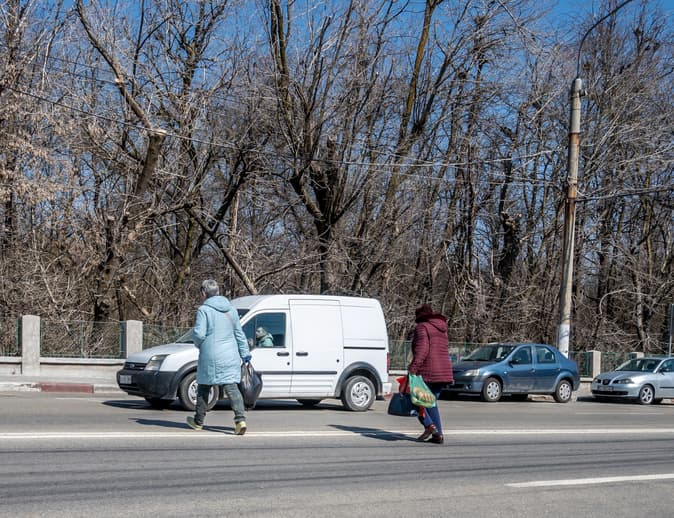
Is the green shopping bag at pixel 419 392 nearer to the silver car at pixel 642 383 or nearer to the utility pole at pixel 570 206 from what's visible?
the utility pole at pixel 570 206

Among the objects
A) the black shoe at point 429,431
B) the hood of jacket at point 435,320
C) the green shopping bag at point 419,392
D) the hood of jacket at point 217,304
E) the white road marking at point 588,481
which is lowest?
the white road marking at point 588,481

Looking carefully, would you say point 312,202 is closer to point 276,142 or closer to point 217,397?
point 276,142

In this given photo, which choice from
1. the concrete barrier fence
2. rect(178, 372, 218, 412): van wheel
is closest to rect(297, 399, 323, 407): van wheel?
rect(178, 372, 218, 412): van wheel

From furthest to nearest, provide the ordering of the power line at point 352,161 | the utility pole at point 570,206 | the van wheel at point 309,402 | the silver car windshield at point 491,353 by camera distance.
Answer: the utility pole at point 570,206 < the power line at point 352,161 < the silver car windshield at point 491,353 < the van wheel at point 309,402

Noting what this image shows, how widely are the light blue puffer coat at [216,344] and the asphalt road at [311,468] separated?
72 cm

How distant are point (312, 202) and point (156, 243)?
6213 mm

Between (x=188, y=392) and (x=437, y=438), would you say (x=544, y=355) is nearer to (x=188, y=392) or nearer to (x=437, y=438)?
(x=188, y=392)

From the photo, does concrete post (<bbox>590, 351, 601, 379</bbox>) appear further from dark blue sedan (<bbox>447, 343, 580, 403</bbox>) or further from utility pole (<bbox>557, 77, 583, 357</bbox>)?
dark blue sedan (<bbox>447, 343, 580, 403</bbox>)

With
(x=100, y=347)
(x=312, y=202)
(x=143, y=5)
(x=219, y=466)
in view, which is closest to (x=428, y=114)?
(x=312, y=202)

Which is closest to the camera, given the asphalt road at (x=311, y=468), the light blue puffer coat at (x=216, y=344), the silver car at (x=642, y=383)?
the asphalt road at (x=311, y=468)

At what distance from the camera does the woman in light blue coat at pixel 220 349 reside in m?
9.84

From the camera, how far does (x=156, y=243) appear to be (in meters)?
30.0

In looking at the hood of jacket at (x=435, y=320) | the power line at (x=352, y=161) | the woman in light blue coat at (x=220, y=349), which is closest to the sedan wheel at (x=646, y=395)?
the power line at (x=352, y=161)

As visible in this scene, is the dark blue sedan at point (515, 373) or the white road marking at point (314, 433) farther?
the dark blue sedan at point (515, 373)
